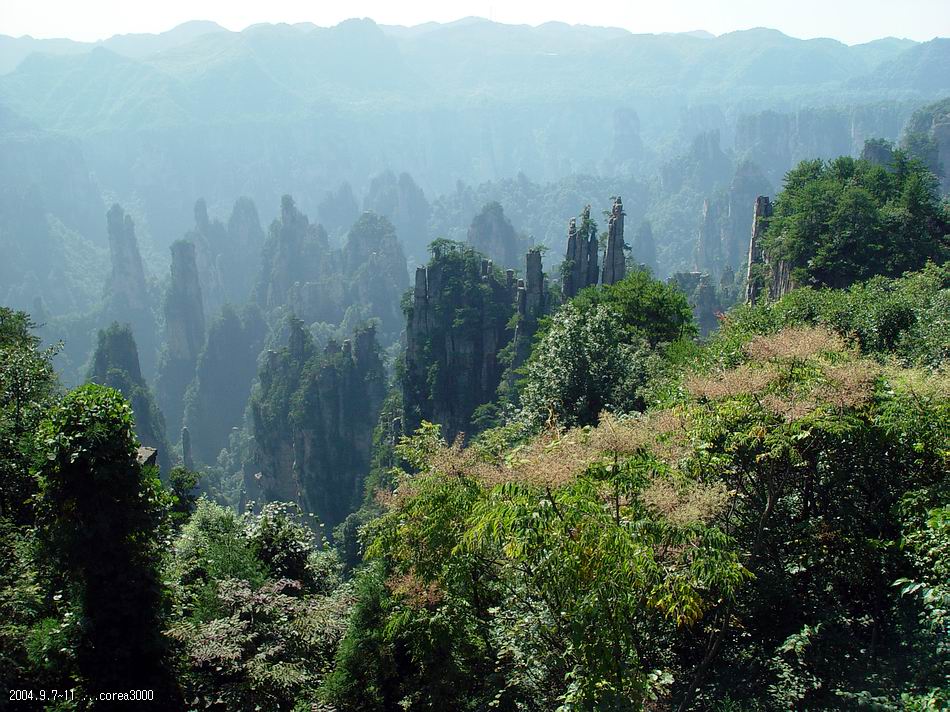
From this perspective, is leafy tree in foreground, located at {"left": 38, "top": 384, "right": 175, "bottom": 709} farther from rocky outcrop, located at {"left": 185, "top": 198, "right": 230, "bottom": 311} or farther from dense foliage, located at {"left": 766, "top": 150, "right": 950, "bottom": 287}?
rocky outcrop, located at {"left": 185, "top": 198, "right": 230, "bottom": 311}

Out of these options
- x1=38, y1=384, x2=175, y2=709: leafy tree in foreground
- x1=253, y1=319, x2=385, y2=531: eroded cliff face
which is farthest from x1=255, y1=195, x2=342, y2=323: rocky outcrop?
x1=38, y1=384, x2=175, y2=709: leafy tree in foreground

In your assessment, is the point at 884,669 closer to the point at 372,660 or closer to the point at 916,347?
the point at 372,660

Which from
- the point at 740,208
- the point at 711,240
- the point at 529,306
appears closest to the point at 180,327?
the point at 529,306

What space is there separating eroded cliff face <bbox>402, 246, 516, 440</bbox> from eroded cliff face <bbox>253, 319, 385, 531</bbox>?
1587 centimetres

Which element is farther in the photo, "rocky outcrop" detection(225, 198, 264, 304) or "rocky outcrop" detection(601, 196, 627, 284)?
"rocky outcrop" detection(225, 198, 264, 304)

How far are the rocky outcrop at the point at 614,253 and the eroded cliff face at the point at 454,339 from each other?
8.87 meters

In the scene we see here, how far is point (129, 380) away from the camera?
3199 inches

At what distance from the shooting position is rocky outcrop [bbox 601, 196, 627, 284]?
46.1m

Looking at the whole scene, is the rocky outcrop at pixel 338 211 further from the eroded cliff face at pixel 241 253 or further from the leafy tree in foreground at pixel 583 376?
the leafy tree in foreground at pixel 583 376

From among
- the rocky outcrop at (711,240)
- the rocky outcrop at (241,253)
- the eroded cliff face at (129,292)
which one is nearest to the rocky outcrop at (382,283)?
the rocky outcrop at (241,253)

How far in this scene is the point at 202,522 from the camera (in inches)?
712

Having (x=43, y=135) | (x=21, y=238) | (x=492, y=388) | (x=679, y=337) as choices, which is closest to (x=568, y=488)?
(x=679, y=337)

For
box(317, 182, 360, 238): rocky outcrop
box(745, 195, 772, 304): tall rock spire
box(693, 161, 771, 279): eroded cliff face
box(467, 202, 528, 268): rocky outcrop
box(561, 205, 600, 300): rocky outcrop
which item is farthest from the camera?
box(317, 182, 360, 238): rocky outcrop

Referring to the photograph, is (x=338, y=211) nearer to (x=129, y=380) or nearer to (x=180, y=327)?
(x=180, y=327)
